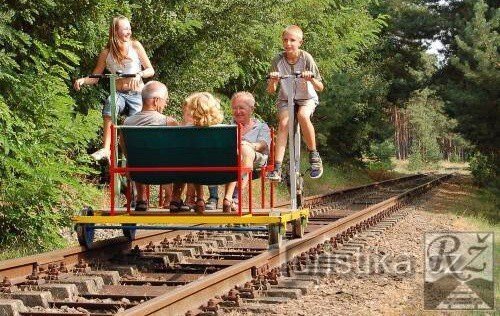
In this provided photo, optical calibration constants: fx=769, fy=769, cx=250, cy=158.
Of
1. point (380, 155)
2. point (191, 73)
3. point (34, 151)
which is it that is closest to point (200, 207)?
point (34, 151)

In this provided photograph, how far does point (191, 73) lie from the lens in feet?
47.5

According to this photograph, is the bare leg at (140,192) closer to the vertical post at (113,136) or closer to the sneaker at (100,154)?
the vertical post at (113,136)

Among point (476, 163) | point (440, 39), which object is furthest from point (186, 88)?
point (476, 163)

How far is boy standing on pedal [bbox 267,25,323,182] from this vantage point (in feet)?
25.9

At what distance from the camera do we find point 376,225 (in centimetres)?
1154

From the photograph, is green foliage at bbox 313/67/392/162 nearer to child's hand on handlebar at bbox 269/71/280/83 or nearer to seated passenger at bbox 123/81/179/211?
child's hand on handlebar at bbox 269/71/280/83

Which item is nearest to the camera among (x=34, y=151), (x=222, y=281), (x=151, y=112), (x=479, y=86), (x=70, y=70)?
(x=222, y=281)

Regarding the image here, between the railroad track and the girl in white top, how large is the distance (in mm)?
1152

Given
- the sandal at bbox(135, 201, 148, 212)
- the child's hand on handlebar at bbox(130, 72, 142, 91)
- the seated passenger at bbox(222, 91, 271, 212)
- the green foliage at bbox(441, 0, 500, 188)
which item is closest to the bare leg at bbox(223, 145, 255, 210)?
the seated passenger at bbox(222, 91, 271, 212)

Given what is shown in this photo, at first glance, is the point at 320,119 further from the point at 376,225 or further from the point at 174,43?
the point at 376,225

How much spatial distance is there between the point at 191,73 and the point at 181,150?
7.75 metres

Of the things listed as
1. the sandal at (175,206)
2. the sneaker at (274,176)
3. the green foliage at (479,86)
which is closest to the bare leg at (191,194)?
the sandal at (175,206)

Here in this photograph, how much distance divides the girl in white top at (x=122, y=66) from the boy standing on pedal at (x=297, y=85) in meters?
1.37

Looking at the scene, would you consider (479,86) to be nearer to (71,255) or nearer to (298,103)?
(298,103)
